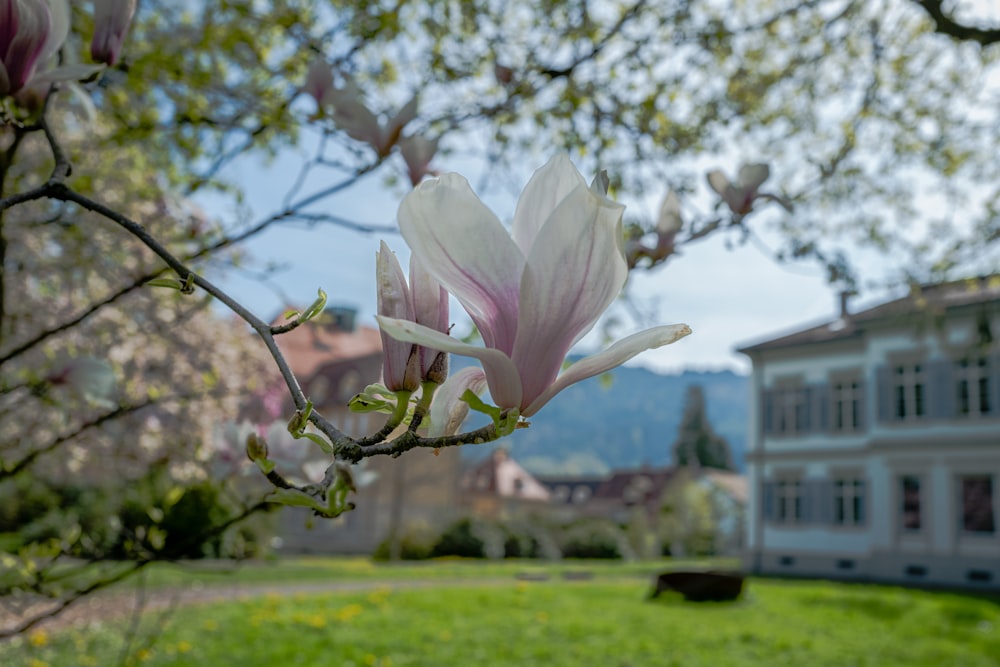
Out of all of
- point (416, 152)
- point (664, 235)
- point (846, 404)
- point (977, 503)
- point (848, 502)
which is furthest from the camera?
point (846, 404)

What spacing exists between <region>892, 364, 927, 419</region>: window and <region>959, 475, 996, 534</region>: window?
1.59 metres

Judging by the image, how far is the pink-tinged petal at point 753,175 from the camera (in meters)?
1.33

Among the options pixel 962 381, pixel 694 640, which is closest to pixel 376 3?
pixel 694 640

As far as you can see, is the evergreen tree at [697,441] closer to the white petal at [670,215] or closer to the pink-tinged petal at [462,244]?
the white petal at [670,215]

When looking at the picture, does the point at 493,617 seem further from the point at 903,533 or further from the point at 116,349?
the point at 903,533

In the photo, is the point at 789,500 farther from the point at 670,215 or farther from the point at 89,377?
the point at 89,377

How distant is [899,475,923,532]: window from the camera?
16906mm

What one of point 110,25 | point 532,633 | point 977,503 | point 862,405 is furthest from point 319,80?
point 862,405

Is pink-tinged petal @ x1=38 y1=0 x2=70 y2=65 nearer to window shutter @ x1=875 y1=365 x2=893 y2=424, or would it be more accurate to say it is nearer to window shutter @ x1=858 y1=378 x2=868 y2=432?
window shutter @ x1=875 y1=365 x2=893 y2=424

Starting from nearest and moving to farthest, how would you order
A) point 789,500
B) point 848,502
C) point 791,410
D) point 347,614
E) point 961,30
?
1. point 961,30
2. point 347,614
3. point 848,502
4. point 789,500
5. point 791,410

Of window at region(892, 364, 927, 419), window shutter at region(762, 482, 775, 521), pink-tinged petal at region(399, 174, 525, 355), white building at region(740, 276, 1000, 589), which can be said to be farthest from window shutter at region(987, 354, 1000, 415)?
pink-tinged petal at region(399, 174, 525, 355)

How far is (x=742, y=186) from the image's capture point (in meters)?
1.36

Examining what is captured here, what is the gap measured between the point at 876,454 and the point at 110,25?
18.6m

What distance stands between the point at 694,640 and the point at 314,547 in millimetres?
16884
